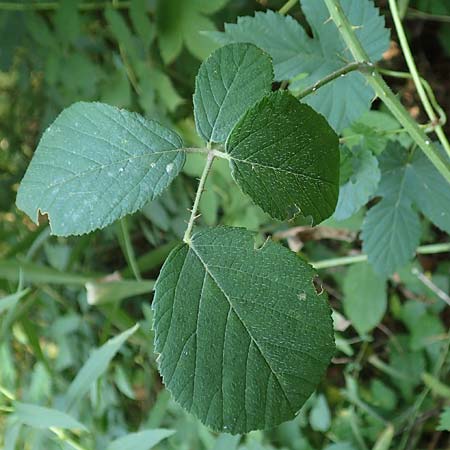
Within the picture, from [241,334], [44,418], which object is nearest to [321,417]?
[44,418]

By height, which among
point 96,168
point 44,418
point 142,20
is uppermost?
point 96,168

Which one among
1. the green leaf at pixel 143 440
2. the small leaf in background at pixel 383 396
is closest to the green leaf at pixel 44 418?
the green leaf at pixel 143 440

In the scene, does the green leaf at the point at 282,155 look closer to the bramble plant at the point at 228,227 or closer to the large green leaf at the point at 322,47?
the bramble plant at the point at 228,227

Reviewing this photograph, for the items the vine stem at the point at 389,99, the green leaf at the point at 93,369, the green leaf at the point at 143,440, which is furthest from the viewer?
the green leaf at the point at 93,369

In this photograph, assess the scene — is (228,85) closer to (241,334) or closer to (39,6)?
(241,334)

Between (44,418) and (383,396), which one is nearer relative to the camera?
(44,418)

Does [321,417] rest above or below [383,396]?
above
